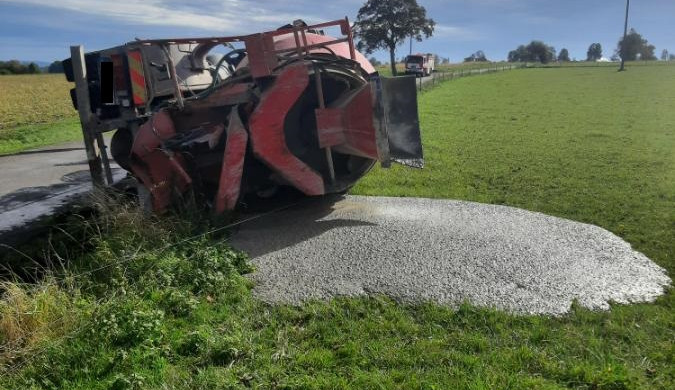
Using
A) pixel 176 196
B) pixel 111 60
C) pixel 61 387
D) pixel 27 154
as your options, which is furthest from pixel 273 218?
pixel 27 154

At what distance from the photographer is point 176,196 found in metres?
5.37

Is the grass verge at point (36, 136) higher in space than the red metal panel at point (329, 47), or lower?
lower

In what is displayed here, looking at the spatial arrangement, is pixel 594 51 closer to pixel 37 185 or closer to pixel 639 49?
pixel 639 49

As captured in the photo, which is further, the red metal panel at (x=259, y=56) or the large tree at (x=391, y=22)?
the large tree at (x=391, y=22)

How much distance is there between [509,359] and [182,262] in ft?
8.41

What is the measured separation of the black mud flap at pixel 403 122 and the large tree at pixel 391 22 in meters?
54.3

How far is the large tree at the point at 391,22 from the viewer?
58.6 m

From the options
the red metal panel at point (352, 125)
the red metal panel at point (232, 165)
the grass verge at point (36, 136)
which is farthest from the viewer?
Result: the grass verge at point (36, 136)

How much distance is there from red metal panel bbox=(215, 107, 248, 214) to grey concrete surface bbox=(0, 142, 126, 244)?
7.47 feet

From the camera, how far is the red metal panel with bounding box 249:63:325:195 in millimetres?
5156

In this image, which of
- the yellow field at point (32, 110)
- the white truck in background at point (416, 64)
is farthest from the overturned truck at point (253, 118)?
the white truck in background at point (416, 64)

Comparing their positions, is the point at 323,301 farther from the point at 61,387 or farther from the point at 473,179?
the point at 473,179

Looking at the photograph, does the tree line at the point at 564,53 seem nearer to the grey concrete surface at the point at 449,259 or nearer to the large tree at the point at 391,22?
the large tree at the point at 391,22

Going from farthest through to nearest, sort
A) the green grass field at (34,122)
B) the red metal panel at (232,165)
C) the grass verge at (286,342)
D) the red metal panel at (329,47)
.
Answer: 1. the green grass field at (34,122)
2. the red metal panel at (329,47)
3. the red metal panel at (232,165)
4. the grass verge at (286,342)
